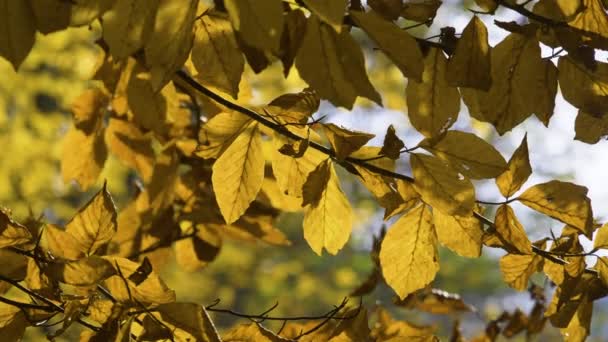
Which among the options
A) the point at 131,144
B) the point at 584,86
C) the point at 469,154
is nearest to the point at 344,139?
the point at 469,154

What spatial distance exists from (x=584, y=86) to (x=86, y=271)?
430mm

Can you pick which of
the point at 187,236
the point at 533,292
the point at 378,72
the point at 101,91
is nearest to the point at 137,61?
the point at 101,91

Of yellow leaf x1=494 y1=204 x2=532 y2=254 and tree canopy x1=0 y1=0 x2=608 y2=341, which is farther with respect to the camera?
yellow leaf x1=494 y1=204 x2=532 y2=254

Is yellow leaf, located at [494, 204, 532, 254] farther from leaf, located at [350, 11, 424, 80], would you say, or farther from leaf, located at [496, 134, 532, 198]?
leaf, located at [350, 11, 424, 80]

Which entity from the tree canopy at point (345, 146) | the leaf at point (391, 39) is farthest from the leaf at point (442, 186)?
the leaf at point (391, 39)

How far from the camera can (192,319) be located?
597 mm

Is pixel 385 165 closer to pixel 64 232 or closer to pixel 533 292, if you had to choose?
pixel 64 232

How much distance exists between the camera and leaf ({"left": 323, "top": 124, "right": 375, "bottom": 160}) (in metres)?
0.62

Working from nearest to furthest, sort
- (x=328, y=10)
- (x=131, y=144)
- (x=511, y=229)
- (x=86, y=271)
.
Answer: (x=328, y=10)
(x=86, y=271)
(x=511, y=229)
(x=131, y=144)

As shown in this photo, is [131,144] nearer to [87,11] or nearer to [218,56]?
[218,56]

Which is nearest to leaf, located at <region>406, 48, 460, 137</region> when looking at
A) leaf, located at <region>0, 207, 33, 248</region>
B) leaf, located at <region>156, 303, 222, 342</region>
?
leaf, located at <region>156, 303, 222, 342</region>

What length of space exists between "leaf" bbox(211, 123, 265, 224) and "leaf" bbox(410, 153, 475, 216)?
139 millimetres

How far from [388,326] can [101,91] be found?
48cm

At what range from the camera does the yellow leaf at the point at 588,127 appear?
0.67 metres
